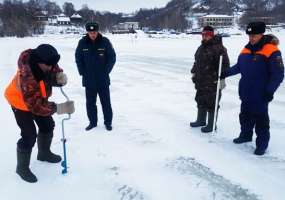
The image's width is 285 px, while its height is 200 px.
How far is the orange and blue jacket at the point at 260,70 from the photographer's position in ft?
16.5

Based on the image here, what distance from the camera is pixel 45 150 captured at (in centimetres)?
523

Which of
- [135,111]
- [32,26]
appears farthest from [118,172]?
[32,26]

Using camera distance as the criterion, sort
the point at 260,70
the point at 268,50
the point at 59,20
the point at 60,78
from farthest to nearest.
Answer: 1. the point at 59,20
2. the point at 260,70
3. the point at 268,50
4. the point at 60,78

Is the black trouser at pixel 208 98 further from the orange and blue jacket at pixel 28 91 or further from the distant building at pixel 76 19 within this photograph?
the distant building at pixel 76 19

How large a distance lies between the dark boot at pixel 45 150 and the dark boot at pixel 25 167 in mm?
400

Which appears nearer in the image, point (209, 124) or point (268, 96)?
point (268, 96)

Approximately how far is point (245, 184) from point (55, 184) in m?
2.35

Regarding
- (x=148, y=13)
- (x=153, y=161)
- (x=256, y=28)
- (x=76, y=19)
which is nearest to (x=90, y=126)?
(x=153, y=161)

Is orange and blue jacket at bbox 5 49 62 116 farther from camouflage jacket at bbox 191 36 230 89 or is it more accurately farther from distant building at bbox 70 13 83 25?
distant building at bbox 70 13 83 25

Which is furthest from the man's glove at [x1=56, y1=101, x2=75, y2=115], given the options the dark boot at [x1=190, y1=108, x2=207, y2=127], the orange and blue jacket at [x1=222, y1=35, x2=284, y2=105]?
the dark boot at [x1=190, y1=108, x2=207, y2=127]

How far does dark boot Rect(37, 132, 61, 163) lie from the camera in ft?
16.8

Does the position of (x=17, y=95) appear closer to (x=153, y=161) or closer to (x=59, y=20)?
(x=153, y=161)

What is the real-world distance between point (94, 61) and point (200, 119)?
2168mm

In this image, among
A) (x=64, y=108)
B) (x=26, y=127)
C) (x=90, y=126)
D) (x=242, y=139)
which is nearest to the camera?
(x=26, y=127)
